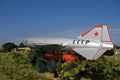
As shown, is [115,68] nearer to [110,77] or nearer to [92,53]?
[110,77]

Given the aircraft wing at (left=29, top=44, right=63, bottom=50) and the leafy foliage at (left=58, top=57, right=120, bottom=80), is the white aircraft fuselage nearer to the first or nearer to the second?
the aircraft wing at (left=29, top=44, right=63, bottom=50)

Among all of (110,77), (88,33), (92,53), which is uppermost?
(88,33)

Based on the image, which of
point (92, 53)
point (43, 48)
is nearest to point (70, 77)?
point (92, 53)

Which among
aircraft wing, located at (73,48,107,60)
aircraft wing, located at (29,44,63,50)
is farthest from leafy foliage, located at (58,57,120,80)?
aircraft wing, located at (29,44,63,50)

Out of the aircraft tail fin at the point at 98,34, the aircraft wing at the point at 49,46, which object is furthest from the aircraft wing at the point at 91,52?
the aircraft wing at the point at 49,46

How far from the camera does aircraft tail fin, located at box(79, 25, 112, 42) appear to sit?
12.7 metres

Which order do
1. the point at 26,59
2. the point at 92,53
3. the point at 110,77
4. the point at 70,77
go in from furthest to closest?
the point at 26,59
the point at 92,53
the point at 110,77
the point at 70,77

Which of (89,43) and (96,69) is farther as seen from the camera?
(96,69)

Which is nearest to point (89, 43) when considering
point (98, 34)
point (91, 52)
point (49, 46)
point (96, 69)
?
point (98, 34)

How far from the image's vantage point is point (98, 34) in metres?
13.1

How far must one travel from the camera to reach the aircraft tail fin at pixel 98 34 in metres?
12.7

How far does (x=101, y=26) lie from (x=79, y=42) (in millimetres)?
1626

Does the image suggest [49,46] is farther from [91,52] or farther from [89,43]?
[91,52]

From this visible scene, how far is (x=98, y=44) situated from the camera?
1277 centimetres
